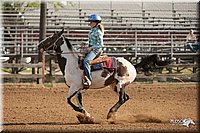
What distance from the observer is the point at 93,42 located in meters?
10.2

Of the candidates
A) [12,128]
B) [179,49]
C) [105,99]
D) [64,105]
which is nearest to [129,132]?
[12,128]

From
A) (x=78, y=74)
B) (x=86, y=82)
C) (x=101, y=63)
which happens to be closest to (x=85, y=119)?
(x=86, y=82)

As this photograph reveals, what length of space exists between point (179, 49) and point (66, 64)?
14.6m

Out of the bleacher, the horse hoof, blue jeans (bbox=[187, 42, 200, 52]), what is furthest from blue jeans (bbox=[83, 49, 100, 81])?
blue jeans (bbox=[187, 42, 200, 52])

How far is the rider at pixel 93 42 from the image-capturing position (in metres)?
10.2

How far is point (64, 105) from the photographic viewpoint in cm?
1288

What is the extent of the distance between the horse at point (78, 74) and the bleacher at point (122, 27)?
10906 millimetres

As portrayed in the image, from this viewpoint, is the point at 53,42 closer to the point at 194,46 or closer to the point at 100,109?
the point at 100,109

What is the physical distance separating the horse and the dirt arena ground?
0.41 m

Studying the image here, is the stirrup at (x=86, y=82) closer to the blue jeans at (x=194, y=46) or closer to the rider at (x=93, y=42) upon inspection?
the rider at (x=93, y=42)

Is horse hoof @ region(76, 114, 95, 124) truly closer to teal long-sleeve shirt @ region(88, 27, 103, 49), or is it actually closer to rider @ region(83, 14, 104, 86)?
rider @ region(83, 14, 104, 86)

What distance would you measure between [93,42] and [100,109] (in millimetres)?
2471

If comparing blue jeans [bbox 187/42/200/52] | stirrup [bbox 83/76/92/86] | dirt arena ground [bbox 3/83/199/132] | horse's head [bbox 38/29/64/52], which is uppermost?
horse's head [bbox 38/29/64/52]

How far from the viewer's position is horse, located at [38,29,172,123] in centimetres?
1027
